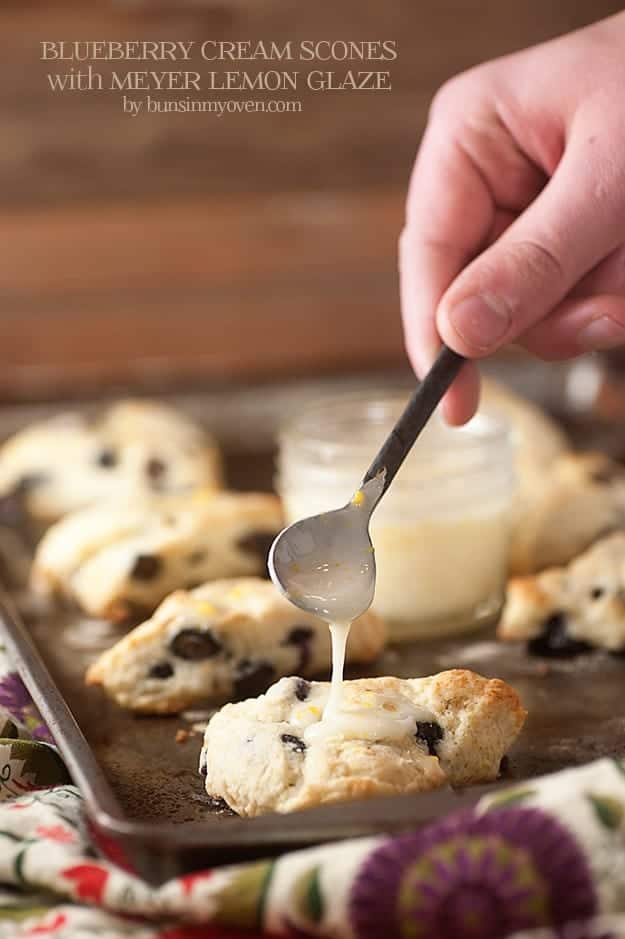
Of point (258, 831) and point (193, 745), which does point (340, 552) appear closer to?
point (193, 745)

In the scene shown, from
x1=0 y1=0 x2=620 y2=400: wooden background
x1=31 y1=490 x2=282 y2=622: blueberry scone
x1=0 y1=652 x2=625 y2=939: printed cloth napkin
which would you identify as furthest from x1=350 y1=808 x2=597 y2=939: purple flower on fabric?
x1=0 y1=0 x2=620 y2=400: wooden background

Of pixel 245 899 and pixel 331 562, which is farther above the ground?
pixel 331 562

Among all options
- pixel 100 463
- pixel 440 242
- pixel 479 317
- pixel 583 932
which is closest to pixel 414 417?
pixel 479 317

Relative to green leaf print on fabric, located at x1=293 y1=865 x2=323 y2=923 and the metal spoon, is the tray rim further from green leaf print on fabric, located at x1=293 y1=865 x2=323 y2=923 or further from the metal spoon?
the metal spoon

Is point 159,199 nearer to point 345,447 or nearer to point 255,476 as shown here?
point 255,476

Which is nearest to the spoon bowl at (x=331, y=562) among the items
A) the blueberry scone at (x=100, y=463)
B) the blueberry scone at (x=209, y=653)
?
the blueberry scone at (x=209, y=653)

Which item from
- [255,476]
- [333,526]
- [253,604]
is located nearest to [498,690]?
[333,526]
